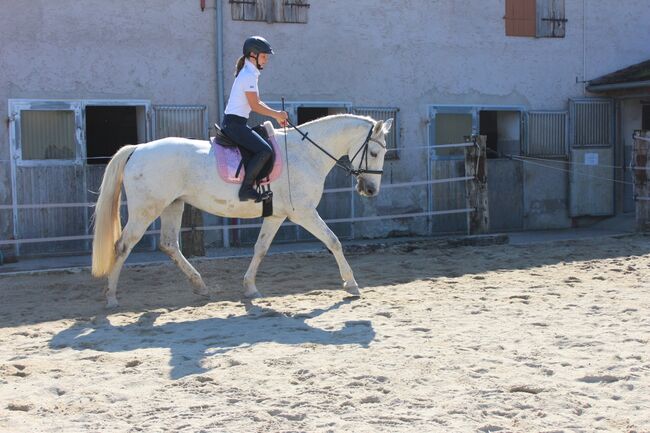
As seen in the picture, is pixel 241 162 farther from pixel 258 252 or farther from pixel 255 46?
pixel 255 46

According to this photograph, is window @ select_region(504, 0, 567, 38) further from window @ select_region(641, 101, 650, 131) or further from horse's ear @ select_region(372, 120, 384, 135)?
horse's ear @ select_region(372, 120, 384, 135)

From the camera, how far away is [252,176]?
24.5ft

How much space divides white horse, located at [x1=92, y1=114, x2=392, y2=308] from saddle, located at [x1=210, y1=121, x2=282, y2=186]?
0.07 m

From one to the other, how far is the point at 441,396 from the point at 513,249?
23.0 feet

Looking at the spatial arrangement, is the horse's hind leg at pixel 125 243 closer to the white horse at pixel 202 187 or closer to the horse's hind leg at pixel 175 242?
the white horse at pixel 202 187

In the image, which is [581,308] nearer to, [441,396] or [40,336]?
[441,396]

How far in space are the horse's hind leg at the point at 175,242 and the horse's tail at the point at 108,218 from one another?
1.63ft

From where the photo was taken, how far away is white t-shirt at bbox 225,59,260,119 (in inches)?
287

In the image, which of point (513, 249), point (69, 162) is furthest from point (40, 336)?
point (513, 249)

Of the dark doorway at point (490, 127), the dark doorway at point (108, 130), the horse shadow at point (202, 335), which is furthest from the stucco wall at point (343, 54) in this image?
the horse shadow at point (202, 335)

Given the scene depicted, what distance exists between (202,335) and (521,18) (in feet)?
33.7

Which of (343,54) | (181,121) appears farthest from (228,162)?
(343,54)

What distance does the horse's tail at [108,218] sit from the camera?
753cm

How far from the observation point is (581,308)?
7027 mm
